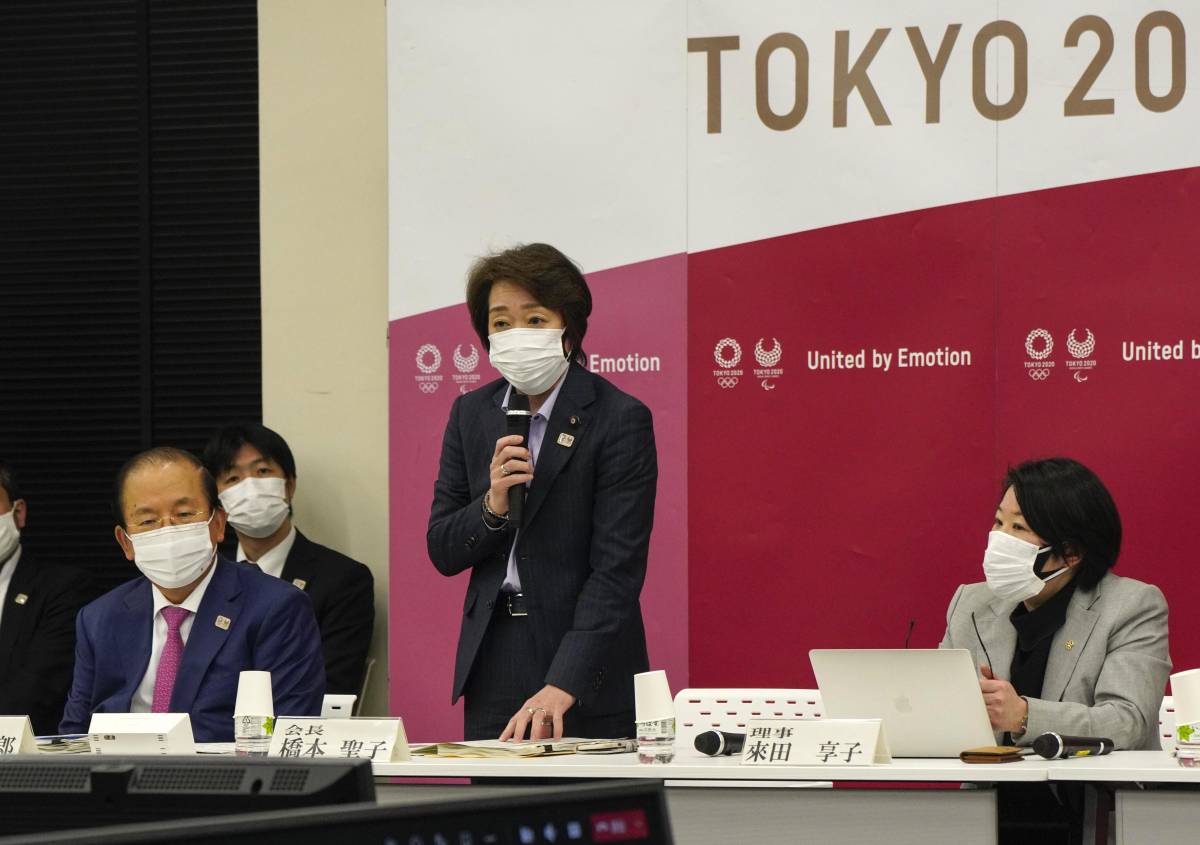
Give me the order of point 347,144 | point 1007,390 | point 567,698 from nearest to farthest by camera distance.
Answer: point 567,698
point 1007,390
point 347,144

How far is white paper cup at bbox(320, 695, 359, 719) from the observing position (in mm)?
3100

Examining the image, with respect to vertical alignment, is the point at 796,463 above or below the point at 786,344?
below

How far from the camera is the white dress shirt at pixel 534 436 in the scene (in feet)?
→ 10.8

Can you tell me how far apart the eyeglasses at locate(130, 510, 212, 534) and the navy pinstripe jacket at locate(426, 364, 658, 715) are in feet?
1.67

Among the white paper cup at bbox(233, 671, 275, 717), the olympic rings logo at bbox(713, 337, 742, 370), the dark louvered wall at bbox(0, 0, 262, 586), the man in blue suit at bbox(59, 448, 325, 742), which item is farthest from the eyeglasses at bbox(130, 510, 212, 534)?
the dark louvered wall at bbox(0, 0, 262, 586)

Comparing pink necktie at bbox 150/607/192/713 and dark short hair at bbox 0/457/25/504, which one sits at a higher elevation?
dark short hair at bbox 0/457/25/504

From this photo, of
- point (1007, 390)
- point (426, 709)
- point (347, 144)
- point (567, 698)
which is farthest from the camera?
point (347, 144)

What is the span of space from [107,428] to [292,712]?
2.57m

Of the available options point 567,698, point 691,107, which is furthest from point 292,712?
point 691,107

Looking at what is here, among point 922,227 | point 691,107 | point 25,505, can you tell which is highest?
point 691,107

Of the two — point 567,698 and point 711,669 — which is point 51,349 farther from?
point 567,698

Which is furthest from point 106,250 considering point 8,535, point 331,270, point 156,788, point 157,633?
point 156,788

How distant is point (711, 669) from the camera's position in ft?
14.7

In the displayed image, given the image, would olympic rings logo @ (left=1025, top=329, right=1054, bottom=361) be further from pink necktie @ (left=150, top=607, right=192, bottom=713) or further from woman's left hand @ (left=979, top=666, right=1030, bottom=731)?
pink necktie @ (left=150, top=607, right=192, bottom=713)
